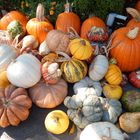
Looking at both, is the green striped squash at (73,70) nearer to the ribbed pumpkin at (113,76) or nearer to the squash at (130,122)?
the ribbed pumpkin at (113,76)

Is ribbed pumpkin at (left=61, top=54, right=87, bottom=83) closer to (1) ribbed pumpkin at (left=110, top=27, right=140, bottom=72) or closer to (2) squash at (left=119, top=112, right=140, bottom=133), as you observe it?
(1) ribbed pumpkin at (left=110, top=27, right=140, bottom=72)

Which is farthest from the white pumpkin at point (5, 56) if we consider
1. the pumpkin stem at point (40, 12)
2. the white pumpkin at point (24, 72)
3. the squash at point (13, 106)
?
the pumpkin stem at point (40, 12)

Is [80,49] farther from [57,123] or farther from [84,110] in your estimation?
[57,123]

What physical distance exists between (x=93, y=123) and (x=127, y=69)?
2.99 feet

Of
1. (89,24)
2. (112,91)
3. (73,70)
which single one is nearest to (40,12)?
(89,24)

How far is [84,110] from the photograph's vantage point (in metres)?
2.62

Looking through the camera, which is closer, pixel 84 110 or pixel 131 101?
pixel 84 110

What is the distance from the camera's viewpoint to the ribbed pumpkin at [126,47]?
9.93ft

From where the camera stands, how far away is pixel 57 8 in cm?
360

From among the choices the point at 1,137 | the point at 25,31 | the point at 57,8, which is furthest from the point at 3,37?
the point at 1,137

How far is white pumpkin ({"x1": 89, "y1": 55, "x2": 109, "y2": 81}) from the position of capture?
9.39 feet

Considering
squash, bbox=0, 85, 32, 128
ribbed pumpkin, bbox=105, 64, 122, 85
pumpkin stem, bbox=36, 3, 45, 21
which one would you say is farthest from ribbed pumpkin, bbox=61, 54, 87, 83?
pumpkin stem, bbox=36, 3, 45, 21

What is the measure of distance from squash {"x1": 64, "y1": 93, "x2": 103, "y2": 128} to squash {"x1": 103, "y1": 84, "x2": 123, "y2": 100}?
0.22m

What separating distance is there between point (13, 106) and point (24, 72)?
351 millimetres
